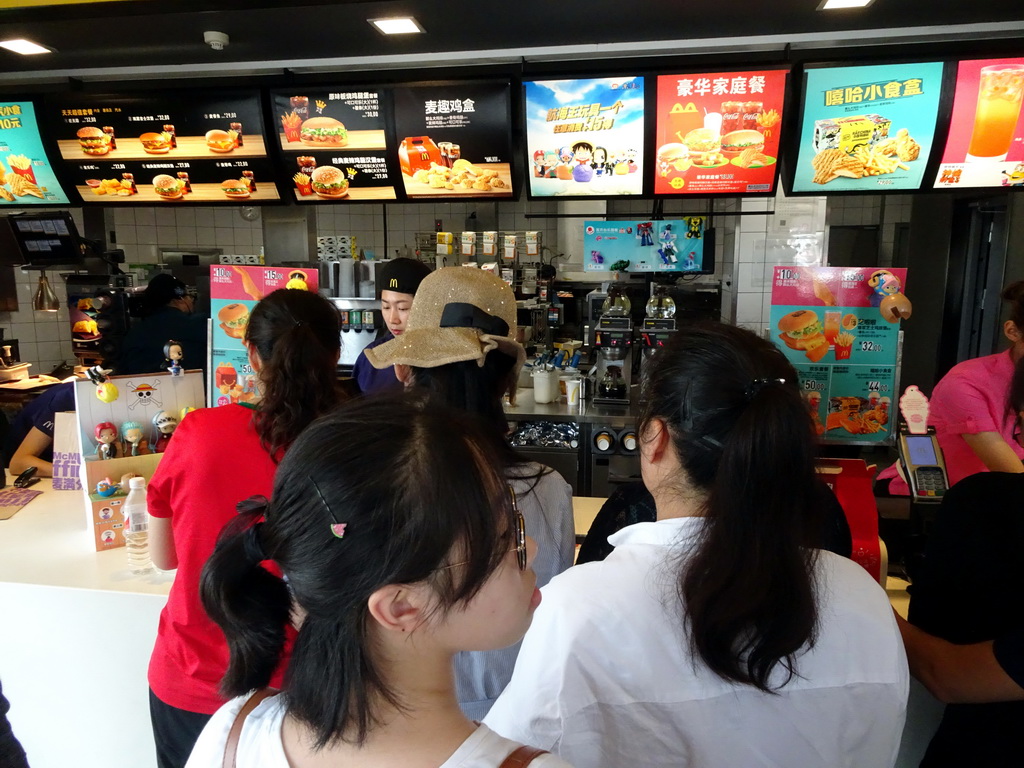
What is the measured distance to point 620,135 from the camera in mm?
3484

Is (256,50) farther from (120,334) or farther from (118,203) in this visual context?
(120,334)

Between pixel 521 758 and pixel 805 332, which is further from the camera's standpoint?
pixel 805 332

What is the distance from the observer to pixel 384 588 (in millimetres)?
652

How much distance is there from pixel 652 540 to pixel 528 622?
0.28 m

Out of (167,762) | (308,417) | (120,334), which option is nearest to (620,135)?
(308,417)

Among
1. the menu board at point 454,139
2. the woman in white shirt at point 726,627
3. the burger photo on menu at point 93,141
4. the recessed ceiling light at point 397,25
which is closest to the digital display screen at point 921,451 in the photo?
the woman in white shirt at point 726,627

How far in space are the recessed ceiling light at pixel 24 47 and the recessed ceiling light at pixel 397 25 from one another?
1789 millimetres

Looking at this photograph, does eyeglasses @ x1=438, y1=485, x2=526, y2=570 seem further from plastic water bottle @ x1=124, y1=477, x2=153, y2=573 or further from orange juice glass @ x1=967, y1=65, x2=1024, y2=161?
orange juice glass @ x1=967, y1=65, x2=1024, y2=161

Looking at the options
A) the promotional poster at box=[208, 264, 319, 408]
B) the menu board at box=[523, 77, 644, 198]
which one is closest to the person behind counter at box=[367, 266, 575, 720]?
the promotional poster at box=[208, 264, 319, 408]

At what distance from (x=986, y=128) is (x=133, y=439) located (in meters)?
3.77

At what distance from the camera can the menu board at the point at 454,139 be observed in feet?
11.5

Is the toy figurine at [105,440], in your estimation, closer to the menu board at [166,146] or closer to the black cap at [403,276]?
the black cap at [403,276]

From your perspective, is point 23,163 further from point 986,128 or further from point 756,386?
point 986,128

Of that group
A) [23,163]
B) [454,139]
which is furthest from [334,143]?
[23,163]
